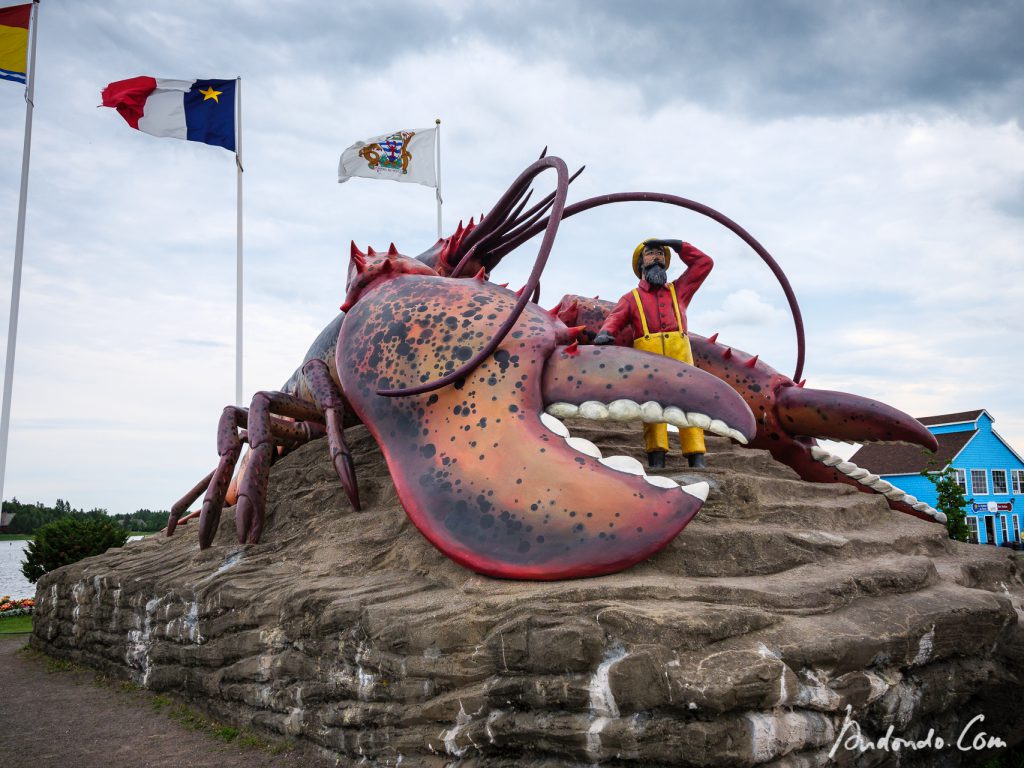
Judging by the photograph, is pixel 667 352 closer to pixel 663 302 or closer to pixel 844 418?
pixel 663 302

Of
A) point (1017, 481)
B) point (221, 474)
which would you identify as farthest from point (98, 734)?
point (1017, 481)

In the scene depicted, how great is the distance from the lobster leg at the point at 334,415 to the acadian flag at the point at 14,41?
976 centimetres

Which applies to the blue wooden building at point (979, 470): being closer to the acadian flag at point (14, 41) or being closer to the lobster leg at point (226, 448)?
the lobster leg at point (226, 448)

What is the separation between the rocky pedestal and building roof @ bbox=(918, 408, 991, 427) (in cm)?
1629

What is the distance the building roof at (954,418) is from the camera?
1914 cm

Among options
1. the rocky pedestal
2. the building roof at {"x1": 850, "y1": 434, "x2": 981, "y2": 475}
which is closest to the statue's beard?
the rocky pedestal

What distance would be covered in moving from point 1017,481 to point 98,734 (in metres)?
21.6

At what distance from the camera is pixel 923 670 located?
3521 millimetres

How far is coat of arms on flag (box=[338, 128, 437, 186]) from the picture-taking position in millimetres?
11328

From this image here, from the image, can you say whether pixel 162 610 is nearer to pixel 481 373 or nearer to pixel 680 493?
pixel 481 373

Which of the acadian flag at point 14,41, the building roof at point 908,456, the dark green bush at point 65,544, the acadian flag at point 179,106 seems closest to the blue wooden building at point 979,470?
the building roof at point 908,456

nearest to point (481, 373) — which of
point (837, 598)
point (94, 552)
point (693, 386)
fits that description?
point (693, 386)

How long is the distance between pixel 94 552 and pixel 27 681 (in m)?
5.10

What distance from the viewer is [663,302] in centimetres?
510
